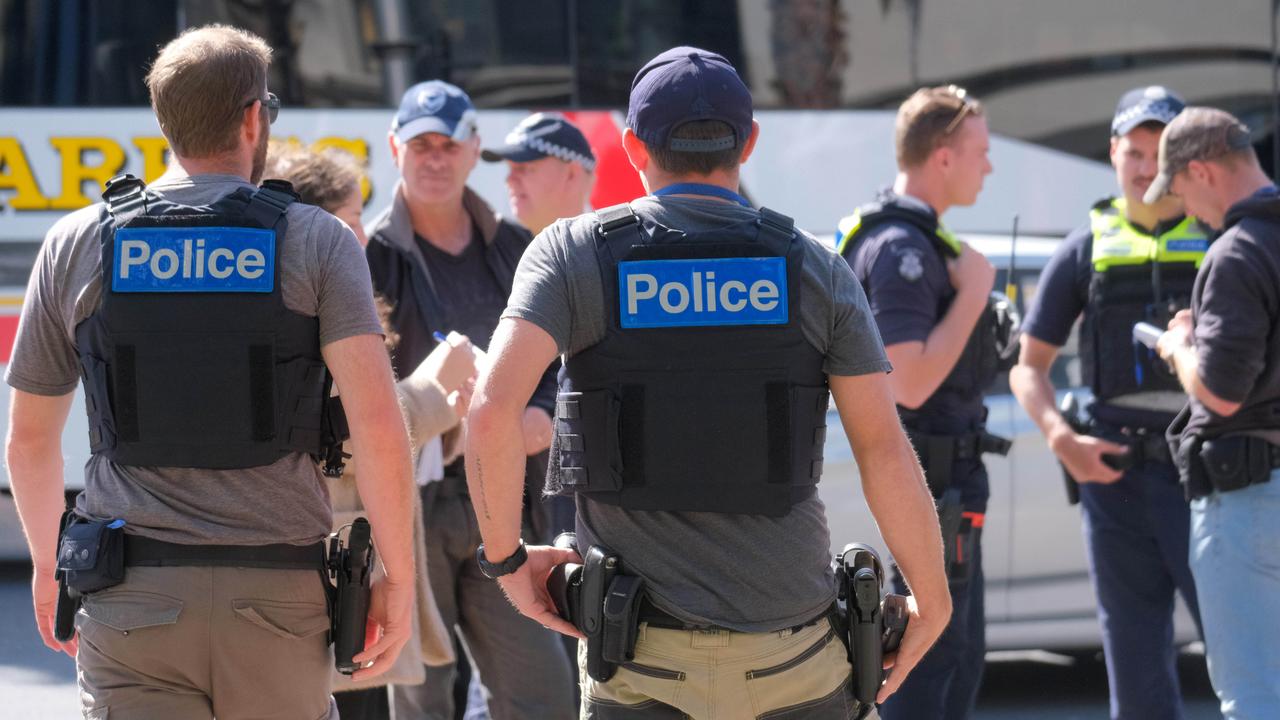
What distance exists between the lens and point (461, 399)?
3.87 metres

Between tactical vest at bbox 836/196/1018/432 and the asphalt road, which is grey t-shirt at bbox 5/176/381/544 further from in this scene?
the asphalt road

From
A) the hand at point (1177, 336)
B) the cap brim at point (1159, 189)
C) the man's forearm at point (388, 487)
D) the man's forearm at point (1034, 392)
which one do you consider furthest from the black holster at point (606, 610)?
the man's forearm at point (1034, 392)

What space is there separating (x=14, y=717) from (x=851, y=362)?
4.45 m

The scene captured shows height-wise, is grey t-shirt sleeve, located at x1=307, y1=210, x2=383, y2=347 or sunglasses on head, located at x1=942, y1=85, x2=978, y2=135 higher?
sunglasses on head, located at x1=942, y1=85, x2=978, y2=135

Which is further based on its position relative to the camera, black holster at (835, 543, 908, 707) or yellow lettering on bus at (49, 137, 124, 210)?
yellow lettering on bus at (49, 137, 124, 210)

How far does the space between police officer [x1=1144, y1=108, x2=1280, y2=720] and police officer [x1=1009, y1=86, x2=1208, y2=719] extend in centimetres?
40

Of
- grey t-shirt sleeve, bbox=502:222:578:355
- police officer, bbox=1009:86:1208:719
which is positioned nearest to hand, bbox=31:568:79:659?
grey t-shirt sleeve, bbox=502:222:578:355

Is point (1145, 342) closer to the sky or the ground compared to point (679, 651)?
closer to the sky

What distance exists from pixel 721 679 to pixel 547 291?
0.69 meters

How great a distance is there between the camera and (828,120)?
8062 mm

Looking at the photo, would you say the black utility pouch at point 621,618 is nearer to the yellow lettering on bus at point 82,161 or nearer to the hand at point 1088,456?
the hand at point 1088,456

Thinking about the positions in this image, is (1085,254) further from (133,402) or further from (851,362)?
(133,402)

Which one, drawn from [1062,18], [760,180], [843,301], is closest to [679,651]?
[843,301]

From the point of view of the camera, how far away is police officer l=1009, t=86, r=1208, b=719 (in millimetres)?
4211
